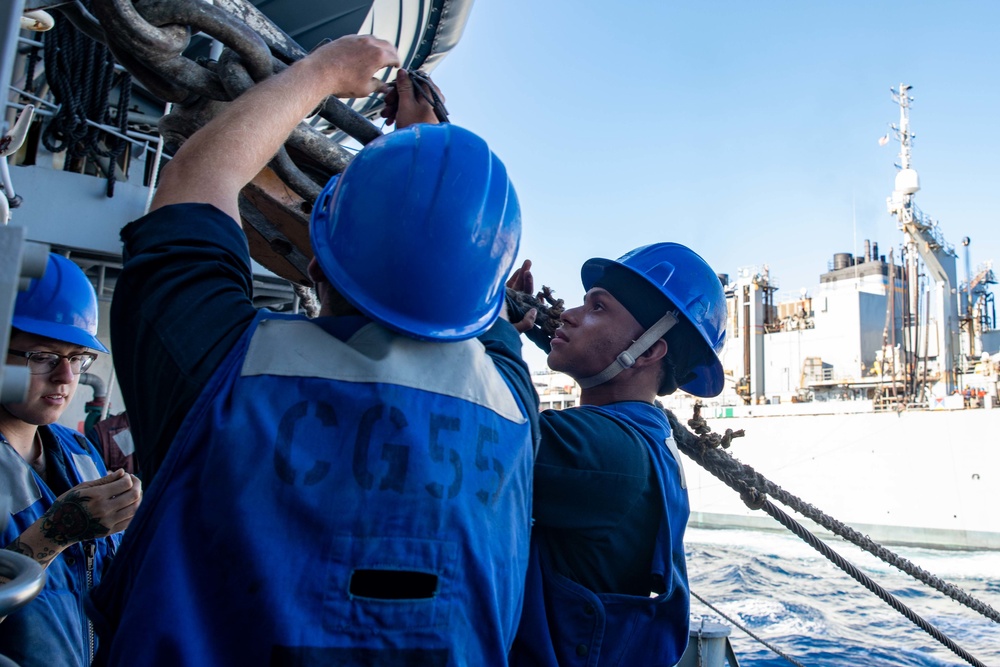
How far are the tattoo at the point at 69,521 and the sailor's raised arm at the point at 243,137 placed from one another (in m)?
0.86

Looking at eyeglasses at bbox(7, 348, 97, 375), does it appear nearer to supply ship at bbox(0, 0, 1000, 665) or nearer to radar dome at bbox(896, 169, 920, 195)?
supply ship at bbox(0, 0, 1000, 665)

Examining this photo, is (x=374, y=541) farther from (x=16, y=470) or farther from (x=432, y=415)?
(x=16, y=470)

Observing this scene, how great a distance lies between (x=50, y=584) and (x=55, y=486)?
1.08 feet

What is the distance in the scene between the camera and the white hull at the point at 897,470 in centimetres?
1859

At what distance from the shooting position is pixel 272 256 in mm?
1901

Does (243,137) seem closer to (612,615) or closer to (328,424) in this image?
(328,424)

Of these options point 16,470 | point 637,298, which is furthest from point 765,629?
point 16,470

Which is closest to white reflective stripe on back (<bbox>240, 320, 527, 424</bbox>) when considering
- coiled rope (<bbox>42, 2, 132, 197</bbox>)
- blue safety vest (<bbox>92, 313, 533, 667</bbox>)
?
blue safety vest (<bbox>92, 313, 533, 667</bbox>)

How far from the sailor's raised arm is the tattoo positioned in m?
0.86

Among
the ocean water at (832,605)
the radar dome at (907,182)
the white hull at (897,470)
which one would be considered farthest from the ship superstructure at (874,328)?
the ocean water at (832,605)

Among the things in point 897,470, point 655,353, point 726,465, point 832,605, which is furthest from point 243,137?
point 897,470

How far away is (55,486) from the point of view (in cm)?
193

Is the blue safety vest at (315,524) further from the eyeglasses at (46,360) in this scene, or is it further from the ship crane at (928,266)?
the ship crane at (928,266)

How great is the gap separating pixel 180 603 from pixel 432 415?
14.7 inches
